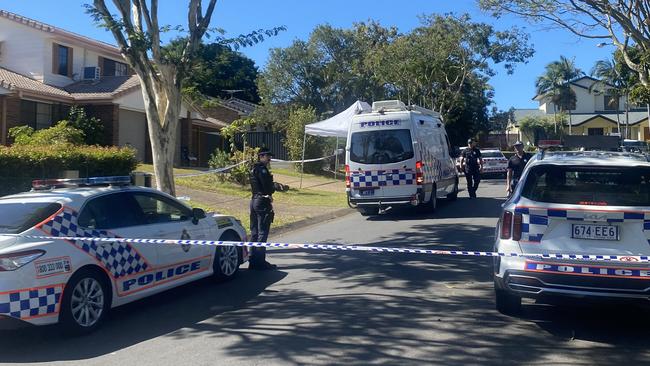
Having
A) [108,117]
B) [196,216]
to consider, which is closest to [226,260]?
[196,216]

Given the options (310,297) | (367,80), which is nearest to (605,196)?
(310,297)

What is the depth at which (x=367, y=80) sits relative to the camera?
40.1 metres

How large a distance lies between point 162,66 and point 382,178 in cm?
612

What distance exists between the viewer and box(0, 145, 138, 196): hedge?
1270 cm

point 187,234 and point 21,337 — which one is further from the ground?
point 187,234

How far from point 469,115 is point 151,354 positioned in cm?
4390

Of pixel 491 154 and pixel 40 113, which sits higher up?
pixel 40 113

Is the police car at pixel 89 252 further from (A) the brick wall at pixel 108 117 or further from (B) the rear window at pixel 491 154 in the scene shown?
(B) the rear window at pixel 491 154

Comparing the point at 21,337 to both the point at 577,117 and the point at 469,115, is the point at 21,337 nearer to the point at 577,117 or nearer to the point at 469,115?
the point at 469,115

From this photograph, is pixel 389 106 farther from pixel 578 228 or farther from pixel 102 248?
pixel 102 248

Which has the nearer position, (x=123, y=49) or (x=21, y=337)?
(x=21, y=337)

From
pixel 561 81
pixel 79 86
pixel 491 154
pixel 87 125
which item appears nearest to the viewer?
pixel 87 125

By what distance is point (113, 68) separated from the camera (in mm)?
29609

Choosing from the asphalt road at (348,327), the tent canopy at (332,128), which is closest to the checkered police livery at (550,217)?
the asphalt road at (348,327)
